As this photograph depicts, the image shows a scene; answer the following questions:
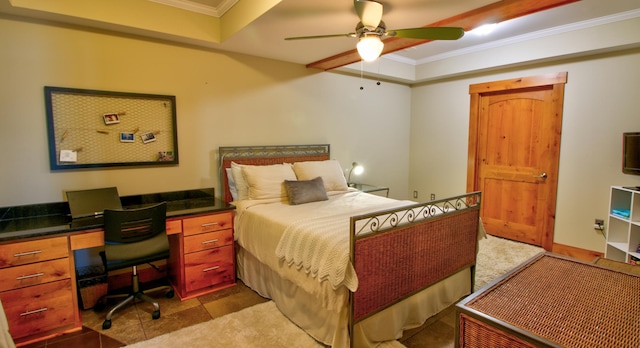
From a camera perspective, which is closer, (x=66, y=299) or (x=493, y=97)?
(x=66, y=299)

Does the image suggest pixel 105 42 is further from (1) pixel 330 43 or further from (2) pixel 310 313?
(2) pixel 310 313

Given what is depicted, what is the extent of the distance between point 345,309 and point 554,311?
107cm

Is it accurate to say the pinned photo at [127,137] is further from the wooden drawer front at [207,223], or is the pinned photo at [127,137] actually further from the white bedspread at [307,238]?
the white bedspread at [307,238]

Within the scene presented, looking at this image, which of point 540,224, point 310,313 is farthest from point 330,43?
point 540,224

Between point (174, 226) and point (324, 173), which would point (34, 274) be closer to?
point (174, 226)

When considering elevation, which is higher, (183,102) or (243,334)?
(183,102)

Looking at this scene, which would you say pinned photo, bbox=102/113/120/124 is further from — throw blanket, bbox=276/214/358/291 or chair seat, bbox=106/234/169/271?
throw blanket, bbox=276/214/358/291

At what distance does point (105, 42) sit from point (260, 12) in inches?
55.9

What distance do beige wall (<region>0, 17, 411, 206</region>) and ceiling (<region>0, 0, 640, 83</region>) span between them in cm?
17

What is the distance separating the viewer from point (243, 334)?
2.25 metres

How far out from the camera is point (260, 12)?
2.40 metres

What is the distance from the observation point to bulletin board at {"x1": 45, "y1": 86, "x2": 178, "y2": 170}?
2.58m

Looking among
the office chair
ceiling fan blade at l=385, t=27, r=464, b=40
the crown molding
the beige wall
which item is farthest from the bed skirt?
the crown molding

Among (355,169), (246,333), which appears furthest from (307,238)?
(355,169)
